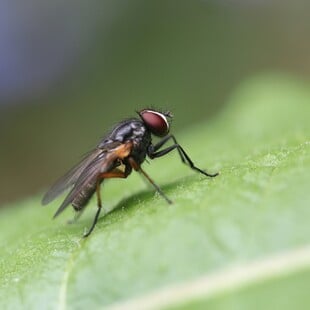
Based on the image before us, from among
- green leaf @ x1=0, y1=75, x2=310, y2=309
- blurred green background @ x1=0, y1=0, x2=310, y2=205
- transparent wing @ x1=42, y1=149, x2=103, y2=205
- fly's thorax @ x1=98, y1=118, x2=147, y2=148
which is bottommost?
blurred green background @ x1=0, y1=0, x2=310, y2=205

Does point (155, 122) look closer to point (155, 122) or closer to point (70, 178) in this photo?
point (155, 122)

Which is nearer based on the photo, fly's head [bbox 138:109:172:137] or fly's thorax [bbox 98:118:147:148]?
fly's thorax [bbox 98:118:147:148]

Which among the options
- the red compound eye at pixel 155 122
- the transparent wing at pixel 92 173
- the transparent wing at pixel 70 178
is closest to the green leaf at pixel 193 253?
the transparent wing at pixel 92 173

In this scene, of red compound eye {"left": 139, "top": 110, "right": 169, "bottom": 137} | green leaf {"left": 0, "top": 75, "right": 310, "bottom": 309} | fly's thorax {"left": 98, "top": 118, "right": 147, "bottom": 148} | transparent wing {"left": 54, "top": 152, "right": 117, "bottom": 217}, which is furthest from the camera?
red compound eye {"left": 139, "top": 110, "right": 169, "bottom": 137}

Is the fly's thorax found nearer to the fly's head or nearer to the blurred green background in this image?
the fly's head

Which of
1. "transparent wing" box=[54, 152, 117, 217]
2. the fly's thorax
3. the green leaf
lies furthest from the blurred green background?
the green leaf

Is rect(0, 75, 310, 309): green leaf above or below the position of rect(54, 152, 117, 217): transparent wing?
above

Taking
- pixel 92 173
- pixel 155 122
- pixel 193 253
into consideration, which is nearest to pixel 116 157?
pixel 92 173

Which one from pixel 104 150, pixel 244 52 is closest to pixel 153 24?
pixel 244 52

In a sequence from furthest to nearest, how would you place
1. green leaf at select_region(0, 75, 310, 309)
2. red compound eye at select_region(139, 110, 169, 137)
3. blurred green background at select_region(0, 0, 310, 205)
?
1. blurred green background at select_region(0, 0, 310, 205)
2. red compound eye at select_region(139, 110, 169, 137)
3. green leaf at select_region(0, 75, 310, 309)
